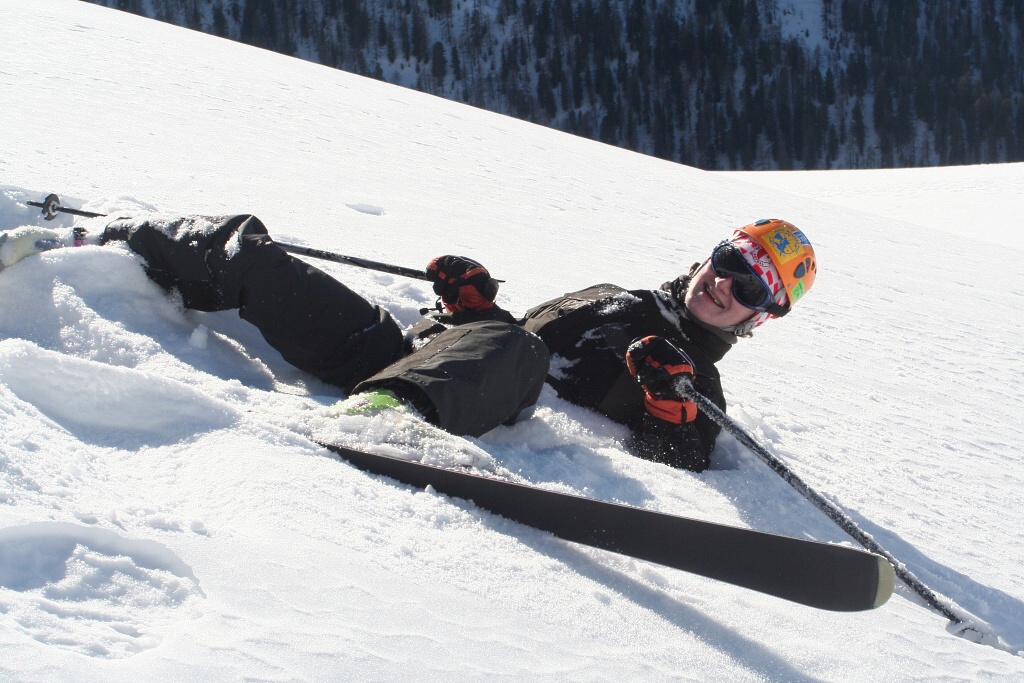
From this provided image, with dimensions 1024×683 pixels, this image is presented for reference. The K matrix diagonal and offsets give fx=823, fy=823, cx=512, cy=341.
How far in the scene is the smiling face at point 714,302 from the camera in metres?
2.67

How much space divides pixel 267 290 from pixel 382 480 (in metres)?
0.91

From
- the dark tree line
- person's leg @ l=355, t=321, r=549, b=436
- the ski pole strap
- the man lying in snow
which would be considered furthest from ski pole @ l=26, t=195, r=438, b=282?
the dark tree line

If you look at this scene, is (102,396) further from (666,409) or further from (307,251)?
(666,409)

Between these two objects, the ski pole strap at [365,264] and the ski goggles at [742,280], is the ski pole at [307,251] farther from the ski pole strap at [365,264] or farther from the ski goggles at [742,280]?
the ski goggles at [742,280]

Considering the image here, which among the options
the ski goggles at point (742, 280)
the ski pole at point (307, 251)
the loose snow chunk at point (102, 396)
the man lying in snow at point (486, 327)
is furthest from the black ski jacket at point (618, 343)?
the loose snow chunk at point (102, 396)

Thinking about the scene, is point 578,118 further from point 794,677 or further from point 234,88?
point 794,677

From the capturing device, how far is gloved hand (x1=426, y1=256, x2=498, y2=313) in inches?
112

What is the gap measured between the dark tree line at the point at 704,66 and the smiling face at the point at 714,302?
6660 centimetres

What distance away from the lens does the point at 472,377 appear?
201 centimetres

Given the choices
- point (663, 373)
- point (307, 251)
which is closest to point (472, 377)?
point (663, 373)

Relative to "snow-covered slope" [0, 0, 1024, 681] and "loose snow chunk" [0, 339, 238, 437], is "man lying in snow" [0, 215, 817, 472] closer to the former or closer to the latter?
"snow-covered slope" [0, 0, 1024, 681]

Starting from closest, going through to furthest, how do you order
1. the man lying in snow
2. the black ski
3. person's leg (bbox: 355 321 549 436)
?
the black ski, person's leg (bbox: 355 321 549 436), the man lying in snow

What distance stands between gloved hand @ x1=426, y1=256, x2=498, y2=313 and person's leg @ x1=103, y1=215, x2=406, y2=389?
1.49ft

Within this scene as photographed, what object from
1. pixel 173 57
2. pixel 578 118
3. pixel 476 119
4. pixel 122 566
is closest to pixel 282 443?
pixel 122 566
